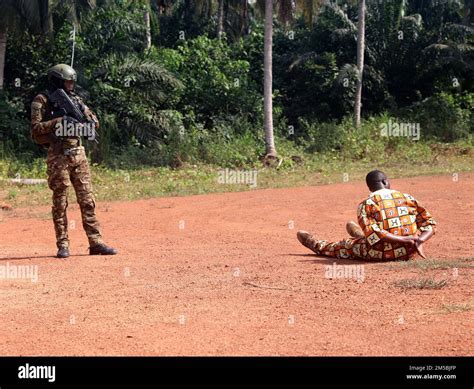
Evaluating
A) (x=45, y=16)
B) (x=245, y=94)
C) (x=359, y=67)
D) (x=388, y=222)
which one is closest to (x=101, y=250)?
(x=388, y=222)

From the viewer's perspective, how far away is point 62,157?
919 cm

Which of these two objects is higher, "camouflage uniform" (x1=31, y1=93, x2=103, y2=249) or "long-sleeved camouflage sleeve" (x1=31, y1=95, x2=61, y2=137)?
"long-sleeved camouflage sleeve" (x1=31, y1=95, x2=61, y2=137)

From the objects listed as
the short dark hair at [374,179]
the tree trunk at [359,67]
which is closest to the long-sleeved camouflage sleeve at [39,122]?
the short dark hair at [374,179]

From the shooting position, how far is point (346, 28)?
30.1 metres

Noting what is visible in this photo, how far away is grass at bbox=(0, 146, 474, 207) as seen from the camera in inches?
679

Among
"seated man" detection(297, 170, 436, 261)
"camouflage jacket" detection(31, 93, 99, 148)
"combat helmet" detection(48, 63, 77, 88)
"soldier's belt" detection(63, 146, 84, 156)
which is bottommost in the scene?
"seated man" detection(297, 170, 436, 261)

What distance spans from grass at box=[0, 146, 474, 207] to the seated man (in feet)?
28.8

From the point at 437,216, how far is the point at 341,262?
15.5ft

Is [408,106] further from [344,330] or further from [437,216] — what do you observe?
[344,330]

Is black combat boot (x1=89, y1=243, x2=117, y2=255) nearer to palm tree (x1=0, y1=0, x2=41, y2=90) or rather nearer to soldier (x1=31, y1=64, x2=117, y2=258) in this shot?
soldier (x1=31, y1=64, x2=117, y2=258)

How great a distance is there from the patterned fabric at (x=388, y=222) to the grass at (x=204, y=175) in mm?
8846

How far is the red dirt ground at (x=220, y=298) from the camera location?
217 inches

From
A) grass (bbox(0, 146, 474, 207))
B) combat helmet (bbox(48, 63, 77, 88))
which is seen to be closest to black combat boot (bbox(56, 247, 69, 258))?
combat helmet (bbox(48, 63, 77, 88))

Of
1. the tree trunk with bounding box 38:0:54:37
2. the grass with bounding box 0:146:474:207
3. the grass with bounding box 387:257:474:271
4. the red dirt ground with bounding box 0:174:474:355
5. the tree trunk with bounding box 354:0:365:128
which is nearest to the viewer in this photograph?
the red dirt ground with bounding box 0:174:474:355
